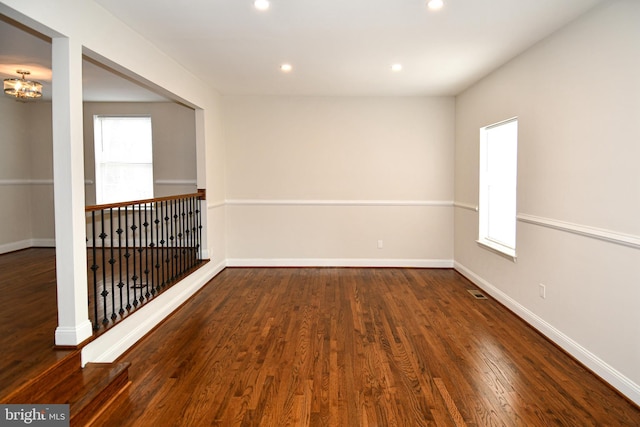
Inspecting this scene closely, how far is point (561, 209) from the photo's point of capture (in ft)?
10.5

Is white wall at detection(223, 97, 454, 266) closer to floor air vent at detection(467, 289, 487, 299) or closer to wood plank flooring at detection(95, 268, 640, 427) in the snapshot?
floor air vent at detection(467, 289, 487, 299)

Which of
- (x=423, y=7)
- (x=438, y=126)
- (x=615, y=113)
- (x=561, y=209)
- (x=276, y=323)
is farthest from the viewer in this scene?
(x=438, y=126)

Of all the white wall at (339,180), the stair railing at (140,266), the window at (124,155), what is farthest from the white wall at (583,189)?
the window at (124,155)

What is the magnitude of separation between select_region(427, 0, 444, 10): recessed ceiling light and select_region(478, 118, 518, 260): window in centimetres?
167

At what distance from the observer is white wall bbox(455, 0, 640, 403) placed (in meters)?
2.50

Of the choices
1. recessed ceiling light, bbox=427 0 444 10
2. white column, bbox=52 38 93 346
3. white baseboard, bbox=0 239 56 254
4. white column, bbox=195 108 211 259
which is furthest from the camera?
white baseboard, bbox=0 239 56 254

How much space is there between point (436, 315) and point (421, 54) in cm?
254

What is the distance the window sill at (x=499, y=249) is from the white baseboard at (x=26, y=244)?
6.55 metres

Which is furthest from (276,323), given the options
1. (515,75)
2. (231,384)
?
(515,75)

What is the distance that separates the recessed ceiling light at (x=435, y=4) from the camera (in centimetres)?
278

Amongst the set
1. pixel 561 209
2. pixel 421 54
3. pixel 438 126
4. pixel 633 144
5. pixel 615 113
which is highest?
pixel 421 54

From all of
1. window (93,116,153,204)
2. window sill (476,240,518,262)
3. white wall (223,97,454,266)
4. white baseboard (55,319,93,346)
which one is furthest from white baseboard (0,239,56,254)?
window sill (476,240,518,262)

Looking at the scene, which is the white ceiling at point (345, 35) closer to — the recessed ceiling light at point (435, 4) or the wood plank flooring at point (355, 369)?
the recessed ceiling light at point (435, 4)

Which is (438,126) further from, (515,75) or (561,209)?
(561,209)
